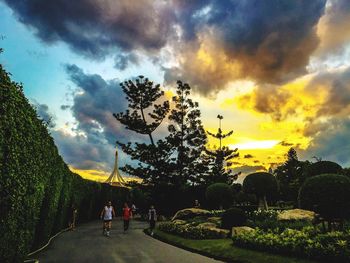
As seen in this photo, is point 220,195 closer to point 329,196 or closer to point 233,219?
point 233,219

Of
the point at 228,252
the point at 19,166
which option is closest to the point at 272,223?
the point at 228,252

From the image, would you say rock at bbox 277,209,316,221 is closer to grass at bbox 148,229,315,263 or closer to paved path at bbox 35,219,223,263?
grass at bbox 148,229,315,263

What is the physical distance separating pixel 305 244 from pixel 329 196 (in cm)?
400

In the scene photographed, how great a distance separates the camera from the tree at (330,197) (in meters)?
14.9

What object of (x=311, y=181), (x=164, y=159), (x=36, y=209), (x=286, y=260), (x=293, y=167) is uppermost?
(x=293, y=167)

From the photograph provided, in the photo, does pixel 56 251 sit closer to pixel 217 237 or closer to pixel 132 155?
pixel 217 237

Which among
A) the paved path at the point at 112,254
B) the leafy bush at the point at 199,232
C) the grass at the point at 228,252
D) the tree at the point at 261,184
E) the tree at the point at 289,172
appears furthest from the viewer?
the tree at the point at 289,172

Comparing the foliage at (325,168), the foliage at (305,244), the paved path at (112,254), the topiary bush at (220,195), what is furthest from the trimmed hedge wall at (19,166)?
the topiary bush at (220,195)

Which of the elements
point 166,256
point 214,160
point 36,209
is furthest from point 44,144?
point 214,160

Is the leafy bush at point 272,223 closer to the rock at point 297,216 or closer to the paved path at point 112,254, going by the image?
the rock at point 297,216

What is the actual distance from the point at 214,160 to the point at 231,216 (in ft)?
126

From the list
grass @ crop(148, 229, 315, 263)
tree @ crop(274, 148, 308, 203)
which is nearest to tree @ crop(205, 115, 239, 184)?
tree @ crop(274, 148, 308, 203)

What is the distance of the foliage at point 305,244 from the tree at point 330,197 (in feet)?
3.12

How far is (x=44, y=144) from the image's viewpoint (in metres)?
12.8
